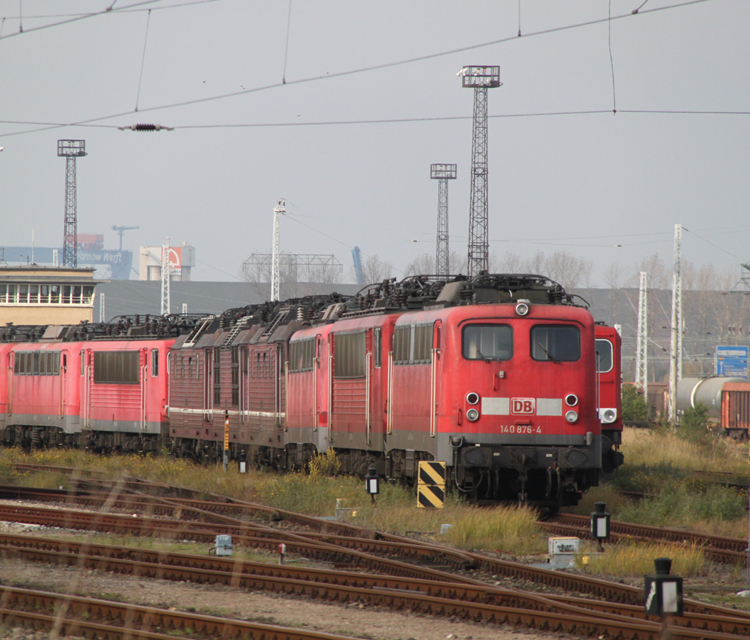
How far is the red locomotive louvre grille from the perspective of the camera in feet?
55.2

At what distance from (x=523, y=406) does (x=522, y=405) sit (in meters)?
0.02

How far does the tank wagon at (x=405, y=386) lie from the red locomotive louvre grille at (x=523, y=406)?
0.8 inches

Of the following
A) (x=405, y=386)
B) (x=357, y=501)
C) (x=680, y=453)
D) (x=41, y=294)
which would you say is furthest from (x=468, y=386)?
(x=41, y=294)

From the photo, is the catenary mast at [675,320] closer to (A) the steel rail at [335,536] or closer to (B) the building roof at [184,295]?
(A) the steel rail at [335,536]

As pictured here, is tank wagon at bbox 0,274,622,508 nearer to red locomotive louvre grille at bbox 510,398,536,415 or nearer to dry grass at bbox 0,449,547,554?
red locomotive louvre grille at bbox 510,398,536,415

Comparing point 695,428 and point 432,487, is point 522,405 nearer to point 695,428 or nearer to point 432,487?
point 432,487

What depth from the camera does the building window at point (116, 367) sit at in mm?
36250

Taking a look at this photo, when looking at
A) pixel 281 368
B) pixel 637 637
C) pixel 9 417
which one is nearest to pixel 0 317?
pixel 9 417

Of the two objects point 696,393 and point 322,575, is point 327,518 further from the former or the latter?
point 696,393

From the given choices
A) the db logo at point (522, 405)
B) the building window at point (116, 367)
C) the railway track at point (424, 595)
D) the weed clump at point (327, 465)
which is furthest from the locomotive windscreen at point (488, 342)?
the building window at point (116, 367)

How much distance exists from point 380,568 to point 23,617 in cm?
418

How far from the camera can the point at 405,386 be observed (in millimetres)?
18734

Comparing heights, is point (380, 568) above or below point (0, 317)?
below

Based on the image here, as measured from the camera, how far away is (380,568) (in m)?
12.7
